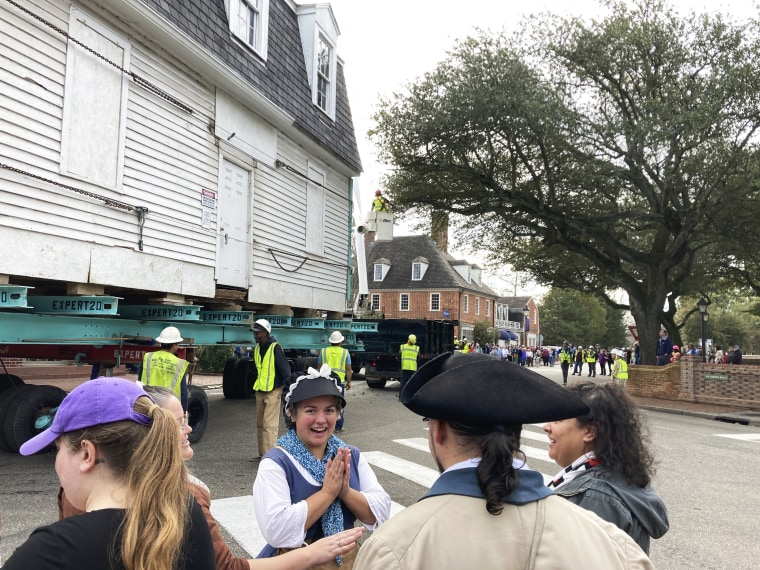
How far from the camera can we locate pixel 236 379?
16234mm

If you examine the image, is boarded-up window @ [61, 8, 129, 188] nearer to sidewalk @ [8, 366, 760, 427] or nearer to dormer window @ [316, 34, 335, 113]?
dormer window @ [316, 34, 335, 113]

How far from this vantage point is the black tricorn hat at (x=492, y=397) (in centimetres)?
150

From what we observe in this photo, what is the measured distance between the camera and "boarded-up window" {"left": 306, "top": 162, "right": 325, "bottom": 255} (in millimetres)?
13086

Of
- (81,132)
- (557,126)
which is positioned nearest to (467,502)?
(81,132)

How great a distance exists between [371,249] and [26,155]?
49051 mm

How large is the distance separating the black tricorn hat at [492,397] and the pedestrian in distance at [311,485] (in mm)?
1399

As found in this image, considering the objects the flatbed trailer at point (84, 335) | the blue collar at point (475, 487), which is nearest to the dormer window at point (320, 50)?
the flatbed trailer at point (84, 335)

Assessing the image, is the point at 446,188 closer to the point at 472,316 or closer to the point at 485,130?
the point at 485,130

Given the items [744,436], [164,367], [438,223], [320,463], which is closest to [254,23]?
[164,367]

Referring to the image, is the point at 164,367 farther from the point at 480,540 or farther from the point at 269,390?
the point at 480,540

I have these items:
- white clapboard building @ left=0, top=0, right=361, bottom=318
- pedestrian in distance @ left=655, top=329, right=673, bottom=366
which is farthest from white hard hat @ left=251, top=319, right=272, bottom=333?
pedestrian in distance @ left=655, top=329, right=673, bottom=366

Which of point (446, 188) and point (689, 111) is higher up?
point (689, 111)

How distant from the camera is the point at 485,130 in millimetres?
20531

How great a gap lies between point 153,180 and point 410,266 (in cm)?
4524
